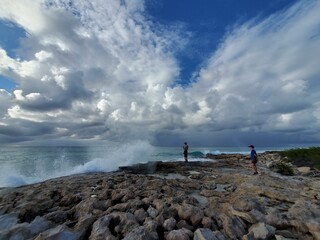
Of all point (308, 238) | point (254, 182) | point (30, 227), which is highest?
point (254, 182)

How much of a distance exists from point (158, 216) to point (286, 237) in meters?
3.76

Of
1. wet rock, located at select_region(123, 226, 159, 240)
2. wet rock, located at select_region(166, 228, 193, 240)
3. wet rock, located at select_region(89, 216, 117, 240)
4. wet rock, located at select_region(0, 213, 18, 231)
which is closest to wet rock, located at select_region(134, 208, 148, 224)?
wet rock, located at select_region(89, 216, 117, 240)

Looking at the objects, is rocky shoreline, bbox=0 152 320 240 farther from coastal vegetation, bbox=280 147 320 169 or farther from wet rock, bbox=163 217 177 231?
coastal vegetation, bbox=280 147 320 169

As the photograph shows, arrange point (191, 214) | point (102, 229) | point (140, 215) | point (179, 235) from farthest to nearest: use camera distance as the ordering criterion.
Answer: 1. point (140, 215)
2. point (191, 214)
3. point (102, 229)
4. point (179, 235)

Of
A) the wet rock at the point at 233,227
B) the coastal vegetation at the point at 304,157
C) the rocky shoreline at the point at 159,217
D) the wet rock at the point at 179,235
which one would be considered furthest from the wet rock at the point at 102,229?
the coastal vegetation at the point at 304,157

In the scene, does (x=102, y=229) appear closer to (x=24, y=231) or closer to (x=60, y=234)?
(x=60, y=234)

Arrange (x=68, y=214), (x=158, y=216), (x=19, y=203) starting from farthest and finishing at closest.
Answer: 1. (x=19, y=203)
2. (x=68, y=214)
3. (x=158, y=216)

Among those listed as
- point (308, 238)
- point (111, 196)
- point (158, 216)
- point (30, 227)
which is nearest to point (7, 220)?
point (30, 227)

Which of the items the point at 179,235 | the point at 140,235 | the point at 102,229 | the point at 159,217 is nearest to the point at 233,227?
the point at 179,235

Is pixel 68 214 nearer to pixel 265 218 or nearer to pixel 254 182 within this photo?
pixel 265 218

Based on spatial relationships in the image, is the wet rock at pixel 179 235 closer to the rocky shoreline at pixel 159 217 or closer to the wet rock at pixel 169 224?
the rocky shoreline at pixel 159 217

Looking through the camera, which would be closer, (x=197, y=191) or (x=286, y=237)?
(x=286, y=237)

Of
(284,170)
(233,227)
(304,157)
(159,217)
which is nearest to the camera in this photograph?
(233,227)

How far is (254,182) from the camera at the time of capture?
11797 millimetres
